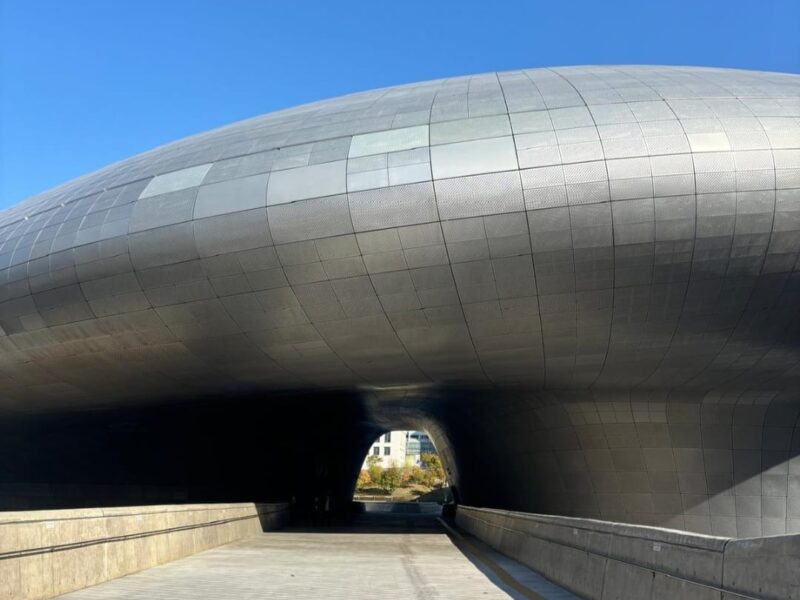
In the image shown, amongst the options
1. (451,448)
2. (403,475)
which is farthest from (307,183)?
(403,475)

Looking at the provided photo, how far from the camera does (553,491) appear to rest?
71.8ft

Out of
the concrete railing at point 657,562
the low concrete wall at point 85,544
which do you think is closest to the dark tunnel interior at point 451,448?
the concrete railing at point 657,562

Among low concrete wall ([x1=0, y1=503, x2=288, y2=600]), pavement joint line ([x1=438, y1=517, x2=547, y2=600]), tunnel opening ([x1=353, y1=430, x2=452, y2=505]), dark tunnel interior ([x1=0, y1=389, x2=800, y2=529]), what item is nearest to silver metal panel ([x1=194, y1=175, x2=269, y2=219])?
low concrete wall ([x1=0, y1=503, x2=288, y2=600])

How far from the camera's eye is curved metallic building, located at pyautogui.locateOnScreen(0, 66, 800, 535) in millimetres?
13914

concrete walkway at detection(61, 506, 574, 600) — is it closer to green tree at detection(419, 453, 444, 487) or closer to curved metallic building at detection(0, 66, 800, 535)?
curved metallic building at detection(0, 66, 800, 535)

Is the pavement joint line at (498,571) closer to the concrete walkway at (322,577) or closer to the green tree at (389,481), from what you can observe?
the concrete walkway at (322,577)

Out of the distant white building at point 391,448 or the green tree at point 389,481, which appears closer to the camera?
the green tree at point 389,481

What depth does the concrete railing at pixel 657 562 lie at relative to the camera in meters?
4.30

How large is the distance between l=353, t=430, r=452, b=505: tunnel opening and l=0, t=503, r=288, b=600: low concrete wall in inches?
2475

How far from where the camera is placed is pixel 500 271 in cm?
1477

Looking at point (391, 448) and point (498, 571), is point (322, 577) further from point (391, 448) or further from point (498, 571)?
point (391, 448)

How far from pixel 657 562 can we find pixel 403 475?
382 ft

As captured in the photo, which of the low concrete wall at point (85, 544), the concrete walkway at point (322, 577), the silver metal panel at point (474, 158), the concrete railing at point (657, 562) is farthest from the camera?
the silver metal panel at point (474, 158)

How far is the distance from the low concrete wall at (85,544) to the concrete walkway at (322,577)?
254 millimetres
